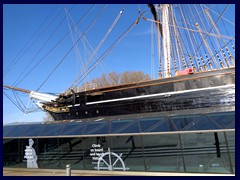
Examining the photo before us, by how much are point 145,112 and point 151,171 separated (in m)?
6.03

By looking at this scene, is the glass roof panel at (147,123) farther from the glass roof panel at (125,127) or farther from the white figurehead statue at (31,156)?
the white figurehead statue at (31,156)

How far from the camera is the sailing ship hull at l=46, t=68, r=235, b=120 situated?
12391mm

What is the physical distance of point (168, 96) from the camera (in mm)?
13297

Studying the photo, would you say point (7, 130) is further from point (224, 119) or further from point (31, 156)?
point (224, 119)

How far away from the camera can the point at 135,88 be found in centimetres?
1418

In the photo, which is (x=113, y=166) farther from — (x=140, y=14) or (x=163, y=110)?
(x=140, y=14)

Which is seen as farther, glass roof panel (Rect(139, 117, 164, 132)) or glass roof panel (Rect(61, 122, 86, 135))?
glass roof panel (Rect(61, 122, 86, 135))

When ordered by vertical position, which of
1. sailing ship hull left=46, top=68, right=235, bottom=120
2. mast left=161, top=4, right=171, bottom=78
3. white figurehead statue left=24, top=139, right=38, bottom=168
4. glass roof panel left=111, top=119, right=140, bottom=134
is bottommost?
white figurehead statue left=24, top=139, right=38, bottom=168

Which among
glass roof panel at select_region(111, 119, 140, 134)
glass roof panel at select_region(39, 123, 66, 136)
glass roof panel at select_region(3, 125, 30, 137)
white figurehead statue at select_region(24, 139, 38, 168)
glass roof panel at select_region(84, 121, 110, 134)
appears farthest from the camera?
glass roof panel at select_region(3, 125, 30, 137)

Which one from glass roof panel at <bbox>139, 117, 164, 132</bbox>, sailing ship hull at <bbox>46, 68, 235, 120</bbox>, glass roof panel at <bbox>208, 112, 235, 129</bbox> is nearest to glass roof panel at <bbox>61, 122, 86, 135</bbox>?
glass roof panel at <bbox>139, 117, 164, 132</bbox>

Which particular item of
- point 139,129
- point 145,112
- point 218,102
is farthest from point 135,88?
point 139,129

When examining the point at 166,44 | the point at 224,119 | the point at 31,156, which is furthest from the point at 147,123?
the point at 166,44

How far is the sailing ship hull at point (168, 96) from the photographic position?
12.4m

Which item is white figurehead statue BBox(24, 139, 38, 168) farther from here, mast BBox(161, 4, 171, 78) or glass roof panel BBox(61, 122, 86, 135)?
mast BBox(161, 4, 171, 78)
